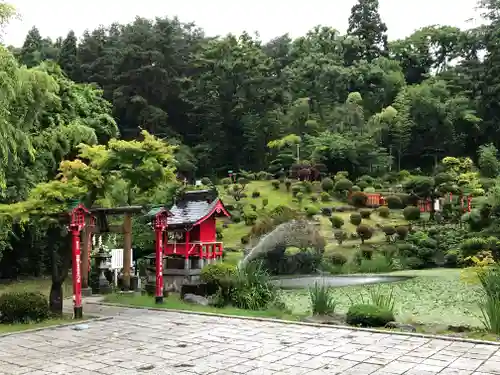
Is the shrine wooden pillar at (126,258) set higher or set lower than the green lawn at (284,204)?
lower

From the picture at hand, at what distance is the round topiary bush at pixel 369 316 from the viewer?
818cm

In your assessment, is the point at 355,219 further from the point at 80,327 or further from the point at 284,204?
the point at 80,327

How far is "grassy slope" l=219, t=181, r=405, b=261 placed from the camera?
2170 centimetres

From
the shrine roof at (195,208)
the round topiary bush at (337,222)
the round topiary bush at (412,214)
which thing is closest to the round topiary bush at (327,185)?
the round topiary bush at (412,214)

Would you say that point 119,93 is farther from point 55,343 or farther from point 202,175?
point 55,343

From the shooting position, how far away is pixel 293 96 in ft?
137

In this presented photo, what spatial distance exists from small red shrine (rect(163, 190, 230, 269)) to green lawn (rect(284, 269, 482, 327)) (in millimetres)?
2366

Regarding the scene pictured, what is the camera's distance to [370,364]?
19.2ft

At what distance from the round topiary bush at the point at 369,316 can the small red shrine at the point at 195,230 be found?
19.5 feet

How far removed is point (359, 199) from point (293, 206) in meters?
3.49

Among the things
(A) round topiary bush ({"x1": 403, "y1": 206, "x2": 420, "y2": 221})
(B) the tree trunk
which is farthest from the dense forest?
(B) the tree trunk

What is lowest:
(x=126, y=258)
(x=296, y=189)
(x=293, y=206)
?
(x=126, y=258)


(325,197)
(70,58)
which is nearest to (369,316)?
(325,197)

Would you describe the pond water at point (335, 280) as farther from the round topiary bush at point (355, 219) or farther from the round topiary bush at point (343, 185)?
the round topiary bush at point (343, 185)
